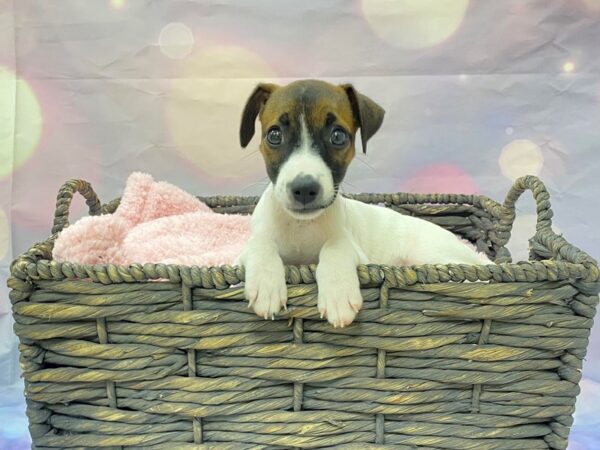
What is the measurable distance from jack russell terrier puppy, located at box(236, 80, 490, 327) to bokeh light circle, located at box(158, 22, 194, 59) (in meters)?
0.99

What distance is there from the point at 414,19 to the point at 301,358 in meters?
1.89

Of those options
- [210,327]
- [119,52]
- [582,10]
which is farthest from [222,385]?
[582,10]

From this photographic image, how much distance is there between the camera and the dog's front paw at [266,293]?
4.34 feet

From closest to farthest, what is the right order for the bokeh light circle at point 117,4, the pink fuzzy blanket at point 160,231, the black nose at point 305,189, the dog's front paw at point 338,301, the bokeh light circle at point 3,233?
the dog's front paw at point 338,301, the black nose at point 305,189, the pink fuzzy blanket at point 160,231, the bokeh light circle at point 117,4, the bokeh light circle at point 3,233

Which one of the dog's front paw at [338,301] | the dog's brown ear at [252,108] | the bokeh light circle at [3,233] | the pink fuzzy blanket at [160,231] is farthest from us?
the bokeh light circle at [3,233]

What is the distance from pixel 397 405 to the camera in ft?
4.77

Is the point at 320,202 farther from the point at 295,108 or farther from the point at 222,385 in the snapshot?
the point at 222,385

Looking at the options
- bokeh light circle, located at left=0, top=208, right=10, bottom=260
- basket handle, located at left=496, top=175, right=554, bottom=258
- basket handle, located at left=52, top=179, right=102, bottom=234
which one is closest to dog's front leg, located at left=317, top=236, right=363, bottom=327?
basket handle, located at left=496, top=175, right=554, bottom=258

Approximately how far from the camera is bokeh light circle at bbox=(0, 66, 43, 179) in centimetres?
266

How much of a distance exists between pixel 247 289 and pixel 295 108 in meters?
0.58

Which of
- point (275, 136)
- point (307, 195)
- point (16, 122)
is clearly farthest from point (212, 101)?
point (307, 195)

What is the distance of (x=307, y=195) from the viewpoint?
150cm

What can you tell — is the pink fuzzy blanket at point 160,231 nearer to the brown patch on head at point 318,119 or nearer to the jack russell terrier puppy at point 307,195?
the jack russell terrier puppy at point 307,195

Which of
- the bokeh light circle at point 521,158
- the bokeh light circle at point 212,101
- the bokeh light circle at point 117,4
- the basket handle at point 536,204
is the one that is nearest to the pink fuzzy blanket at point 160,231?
the bokeh light circle at point 212,101
